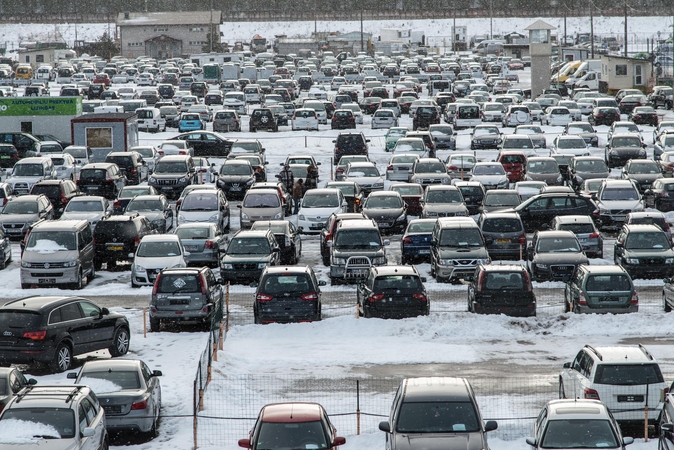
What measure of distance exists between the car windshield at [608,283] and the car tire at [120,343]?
32.4 feet

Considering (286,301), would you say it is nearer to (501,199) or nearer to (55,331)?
(55,331)

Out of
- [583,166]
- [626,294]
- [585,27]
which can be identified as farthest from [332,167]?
[585,27]

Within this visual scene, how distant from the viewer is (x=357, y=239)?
98.0ft

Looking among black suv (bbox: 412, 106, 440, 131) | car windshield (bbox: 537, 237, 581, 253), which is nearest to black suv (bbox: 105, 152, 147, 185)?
car windshield (bbox: 537, 237, 581, 253)

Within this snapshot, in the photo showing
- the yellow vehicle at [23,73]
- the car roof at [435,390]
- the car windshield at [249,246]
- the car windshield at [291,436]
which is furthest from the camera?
the yellow vehicle at [23,73]

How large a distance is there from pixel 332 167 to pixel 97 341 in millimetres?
27338

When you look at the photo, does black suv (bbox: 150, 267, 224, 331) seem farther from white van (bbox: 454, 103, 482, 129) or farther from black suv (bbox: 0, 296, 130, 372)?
white van (bbox: 454, 103, 482, 129)

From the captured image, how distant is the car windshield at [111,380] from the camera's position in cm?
1711

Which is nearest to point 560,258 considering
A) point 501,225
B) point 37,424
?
point 501,225

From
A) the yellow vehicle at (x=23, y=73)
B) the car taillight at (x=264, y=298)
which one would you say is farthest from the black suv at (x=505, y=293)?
the yellow vehicle at (x=23, y=73)

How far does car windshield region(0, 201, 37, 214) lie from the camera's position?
36.0 meters

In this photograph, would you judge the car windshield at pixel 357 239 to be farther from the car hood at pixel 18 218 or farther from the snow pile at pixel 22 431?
the snow pile at pixel 22 431

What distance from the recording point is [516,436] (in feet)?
56.0

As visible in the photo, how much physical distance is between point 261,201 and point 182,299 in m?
12.3
